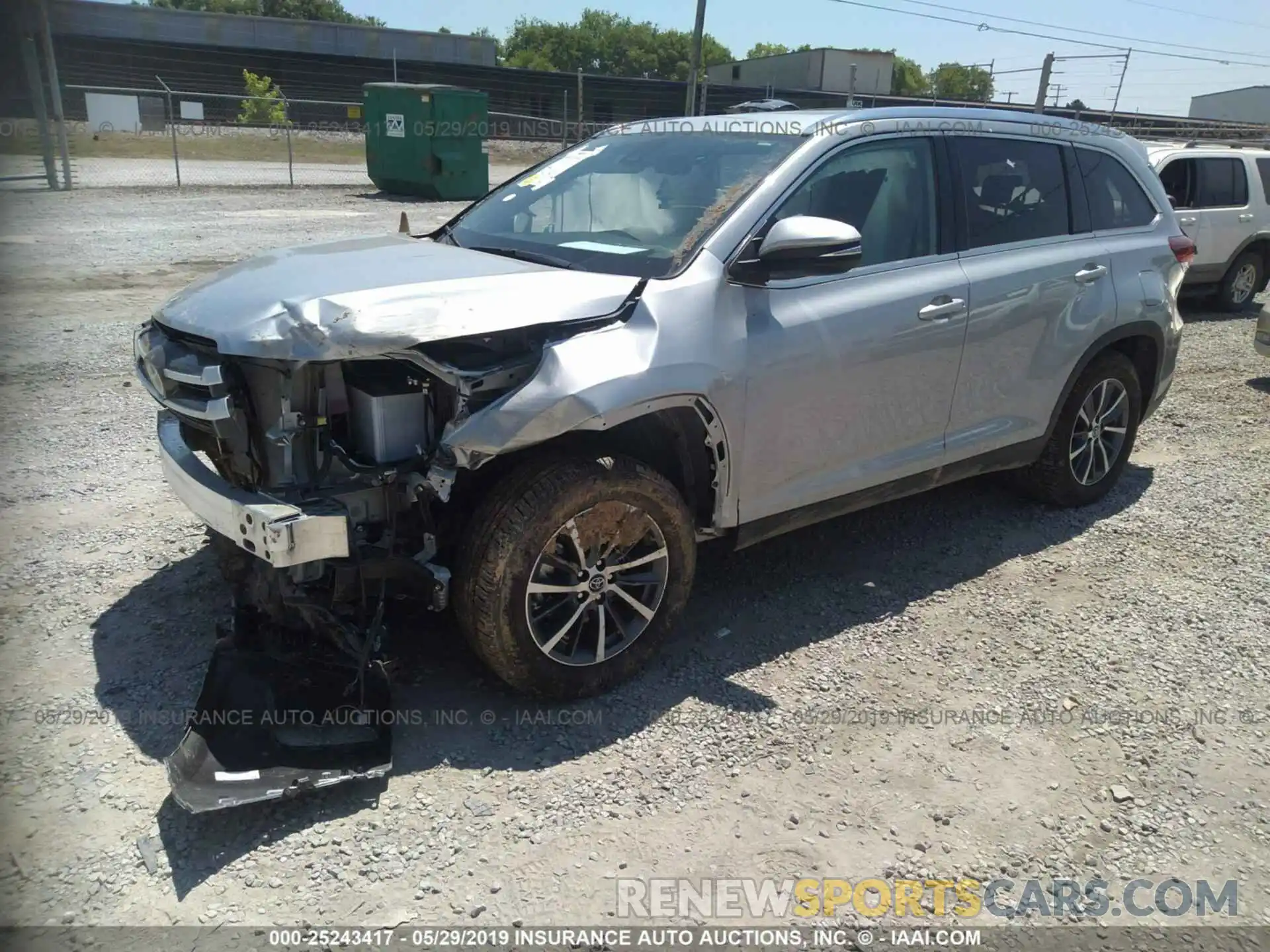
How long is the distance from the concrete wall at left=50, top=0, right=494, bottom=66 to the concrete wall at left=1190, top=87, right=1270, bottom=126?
1671 inches

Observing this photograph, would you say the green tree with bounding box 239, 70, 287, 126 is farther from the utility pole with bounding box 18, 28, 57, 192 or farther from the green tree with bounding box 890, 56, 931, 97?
the green tree with bounding box 890, 56, 931, 97

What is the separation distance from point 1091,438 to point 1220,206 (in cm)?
780

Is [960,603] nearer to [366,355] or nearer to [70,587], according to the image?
[366,355]

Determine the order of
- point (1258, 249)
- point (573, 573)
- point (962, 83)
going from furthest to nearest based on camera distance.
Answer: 1. point (962, 83)
2. point (1258, 249)
3. point (573, 573)

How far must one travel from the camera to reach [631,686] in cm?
356

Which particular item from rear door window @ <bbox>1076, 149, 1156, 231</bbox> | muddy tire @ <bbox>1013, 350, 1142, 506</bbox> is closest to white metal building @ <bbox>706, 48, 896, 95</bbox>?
rear door window @ <bbox>1076, 149, 1156, 231</bbox>

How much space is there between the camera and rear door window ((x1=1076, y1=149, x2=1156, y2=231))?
5023 millimetres

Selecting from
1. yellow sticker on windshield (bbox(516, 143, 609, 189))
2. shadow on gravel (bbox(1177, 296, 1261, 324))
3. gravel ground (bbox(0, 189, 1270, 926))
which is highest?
yellow sticker on windshield (bbox(516, 143, 609, 189))

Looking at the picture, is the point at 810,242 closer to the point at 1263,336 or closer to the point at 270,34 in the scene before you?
the point at 1263,336

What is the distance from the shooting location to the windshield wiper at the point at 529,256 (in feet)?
12.2

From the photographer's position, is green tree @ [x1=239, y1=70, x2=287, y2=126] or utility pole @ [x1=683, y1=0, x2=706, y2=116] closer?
utility pole @ [x1=683, y1=0, x2=706, y2=116]

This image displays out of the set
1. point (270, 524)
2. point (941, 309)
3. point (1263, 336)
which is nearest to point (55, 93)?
point (270, 524)

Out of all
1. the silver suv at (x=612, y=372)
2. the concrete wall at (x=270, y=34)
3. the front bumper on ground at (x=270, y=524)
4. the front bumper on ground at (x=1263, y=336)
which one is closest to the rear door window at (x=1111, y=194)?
the silver suv at (x=612, y=372)

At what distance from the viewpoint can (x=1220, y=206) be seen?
36.3ft
